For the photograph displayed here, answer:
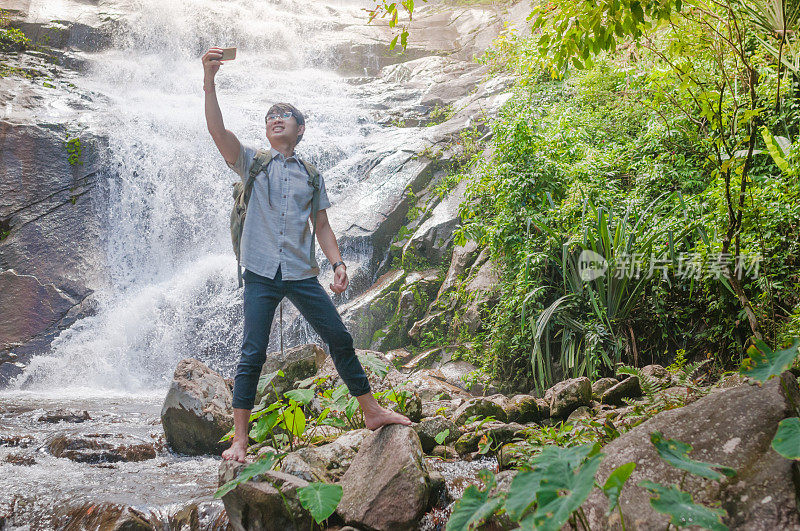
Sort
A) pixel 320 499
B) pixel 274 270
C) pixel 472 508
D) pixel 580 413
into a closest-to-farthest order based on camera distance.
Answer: pixel 472 508 → pixel 320 499 → pixel 274 270 → pixel 580 413

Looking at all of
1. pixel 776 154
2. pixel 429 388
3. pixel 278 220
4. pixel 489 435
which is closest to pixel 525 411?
pixel 489 435

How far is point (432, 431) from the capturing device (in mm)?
3143

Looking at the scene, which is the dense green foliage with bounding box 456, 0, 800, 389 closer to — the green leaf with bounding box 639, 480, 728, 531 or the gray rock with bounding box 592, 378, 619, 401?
the gray rock with bounding box 592, 378, 619, 401

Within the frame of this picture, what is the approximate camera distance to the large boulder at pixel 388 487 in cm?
221

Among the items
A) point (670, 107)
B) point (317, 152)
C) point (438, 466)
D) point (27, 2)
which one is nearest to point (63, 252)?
point (317, 152)

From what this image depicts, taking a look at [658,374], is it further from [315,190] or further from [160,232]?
[160,232]

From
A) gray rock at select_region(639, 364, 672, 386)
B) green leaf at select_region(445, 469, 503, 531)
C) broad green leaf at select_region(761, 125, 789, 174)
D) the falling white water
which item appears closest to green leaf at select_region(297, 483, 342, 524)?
green leaf at select_region(445, 469, 503, 531)

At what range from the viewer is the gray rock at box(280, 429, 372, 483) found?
2.46 metres

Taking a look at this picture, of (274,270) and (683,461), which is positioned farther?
(274,270)

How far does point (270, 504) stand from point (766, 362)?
6.53ft

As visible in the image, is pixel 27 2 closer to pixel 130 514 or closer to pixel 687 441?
pixel 130 514

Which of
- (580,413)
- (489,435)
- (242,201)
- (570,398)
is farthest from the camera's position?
(570,398)

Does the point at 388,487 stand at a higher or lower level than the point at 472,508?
lower

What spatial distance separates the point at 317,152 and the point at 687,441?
980 centimetres
